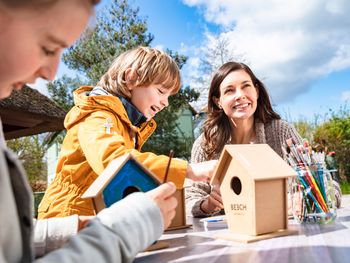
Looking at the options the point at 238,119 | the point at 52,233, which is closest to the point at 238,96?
the point at 238,119

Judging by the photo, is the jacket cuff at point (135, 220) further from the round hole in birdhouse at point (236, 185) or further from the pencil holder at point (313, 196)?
the pencil holder at point (313, 196)

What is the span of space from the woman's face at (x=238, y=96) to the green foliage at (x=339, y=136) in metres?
9.96

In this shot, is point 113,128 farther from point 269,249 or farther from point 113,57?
point 113,57

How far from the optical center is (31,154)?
14859mm

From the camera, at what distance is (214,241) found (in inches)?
41.1

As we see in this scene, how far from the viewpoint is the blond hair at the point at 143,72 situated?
1771 mm

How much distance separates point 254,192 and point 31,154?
49.0 ft

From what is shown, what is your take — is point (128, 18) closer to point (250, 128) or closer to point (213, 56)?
point (213, 56)

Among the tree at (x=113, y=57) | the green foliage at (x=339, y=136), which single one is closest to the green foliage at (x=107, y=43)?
the tree at (x=113, y=57)

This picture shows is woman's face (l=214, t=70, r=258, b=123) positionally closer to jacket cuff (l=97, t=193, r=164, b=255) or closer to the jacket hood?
the jacket hood

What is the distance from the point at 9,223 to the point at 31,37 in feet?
0.91

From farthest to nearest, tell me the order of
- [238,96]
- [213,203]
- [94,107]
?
[238,96] → [213,203] → [94,107]

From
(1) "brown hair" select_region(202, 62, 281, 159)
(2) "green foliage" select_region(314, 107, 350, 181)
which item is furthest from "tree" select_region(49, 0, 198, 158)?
(1) "brown hair" select_region(202, 62, 281, 159)

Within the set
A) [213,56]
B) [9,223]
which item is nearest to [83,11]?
[9,223]
